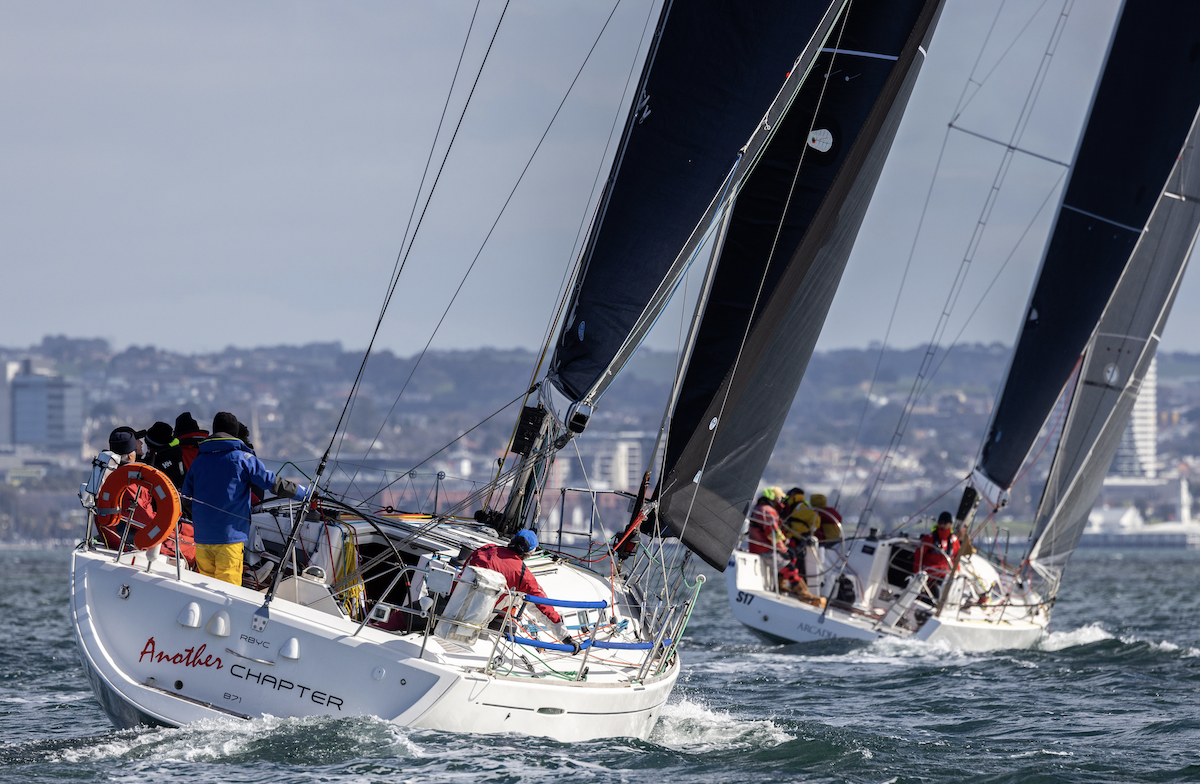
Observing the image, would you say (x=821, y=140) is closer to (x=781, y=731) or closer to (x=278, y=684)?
(x=781, y=731)

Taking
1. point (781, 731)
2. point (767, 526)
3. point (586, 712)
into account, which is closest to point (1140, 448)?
point (767, 526)


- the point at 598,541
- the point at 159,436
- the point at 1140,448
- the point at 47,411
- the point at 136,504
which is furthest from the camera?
the point at 47,411

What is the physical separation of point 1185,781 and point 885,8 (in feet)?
19.0

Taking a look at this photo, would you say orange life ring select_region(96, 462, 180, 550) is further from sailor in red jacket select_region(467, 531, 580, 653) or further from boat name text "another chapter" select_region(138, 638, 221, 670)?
sailor in red jacket select_region(467, 531, 580, 653)

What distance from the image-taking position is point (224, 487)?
6172 mm

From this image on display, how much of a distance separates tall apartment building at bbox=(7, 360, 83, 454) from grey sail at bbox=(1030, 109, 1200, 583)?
6076 inches

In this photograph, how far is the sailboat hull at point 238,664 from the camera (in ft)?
18.7

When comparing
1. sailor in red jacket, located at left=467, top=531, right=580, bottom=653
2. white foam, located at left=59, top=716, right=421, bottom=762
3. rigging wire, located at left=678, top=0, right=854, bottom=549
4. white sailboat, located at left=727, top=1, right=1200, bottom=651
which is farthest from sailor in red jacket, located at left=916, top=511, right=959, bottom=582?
white foam, located at left=59, top=716, right=421, bottom=762

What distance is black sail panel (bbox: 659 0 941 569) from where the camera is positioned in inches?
337

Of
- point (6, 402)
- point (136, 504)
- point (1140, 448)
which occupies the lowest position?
point (1140, 448)

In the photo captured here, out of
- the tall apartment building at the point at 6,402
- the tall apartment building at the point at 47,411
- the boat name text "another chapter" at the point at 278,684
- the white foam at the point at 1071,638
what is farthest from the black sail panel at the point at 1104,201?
the tall apartment building at the point at 6,402

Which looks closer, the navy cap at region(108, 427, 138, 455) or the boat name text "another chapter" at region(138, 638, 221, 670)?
the boat name text "another chapter" at region(138, 638, 221, 670)

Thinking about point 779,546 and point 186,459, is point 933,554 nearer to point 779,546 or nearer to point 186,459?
point 779,546

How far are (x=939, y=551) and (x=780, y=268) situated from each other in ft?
15.6
